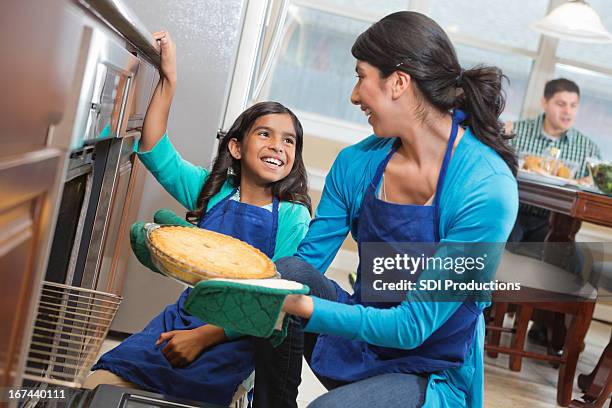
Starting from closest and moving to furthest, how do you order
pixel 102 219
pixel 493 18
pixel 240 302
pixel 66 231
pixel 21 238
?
pixel 21 238, pixel 240 302, pixel 66 231, pixel 102 219, pixel 493 18

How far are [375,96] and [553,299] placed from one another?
2193 millimetres

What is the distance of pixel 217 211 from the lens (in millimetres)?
2186

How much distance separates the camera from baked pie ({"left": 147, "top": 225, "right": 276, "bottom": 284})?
1.29m

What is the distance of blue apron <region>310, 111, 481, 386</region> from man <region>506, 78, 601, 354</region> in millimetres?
2808

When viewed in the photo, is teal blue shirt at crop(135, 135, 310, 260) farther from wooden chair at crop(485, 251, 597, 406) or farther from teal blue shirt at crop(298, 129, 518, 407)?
wooden chair at crop(485, 251, 597, 406)

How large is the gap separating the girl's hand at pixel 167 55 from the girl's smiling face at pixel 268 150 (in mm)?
345

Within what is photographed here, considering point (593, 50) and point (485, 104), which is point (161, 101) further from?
point (593, 50)

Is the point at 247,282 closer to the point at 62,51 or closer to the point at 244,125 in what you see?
the point at 62,51

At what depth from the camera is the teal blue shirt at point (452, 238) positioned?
5.01 feet

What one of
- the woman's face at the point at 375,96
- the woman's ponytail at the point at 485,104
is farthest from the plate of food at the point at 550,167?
the woman's face at the point at 375,96

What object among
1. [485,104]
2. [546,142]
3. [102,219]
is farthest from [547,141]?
[102,219]

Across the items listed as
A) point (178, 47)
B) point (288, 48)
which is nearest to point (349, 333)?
point (178, 47)

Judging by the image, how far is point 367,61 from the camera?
1.73 meters

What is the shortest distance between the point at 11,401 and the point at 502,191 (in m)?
1.01
